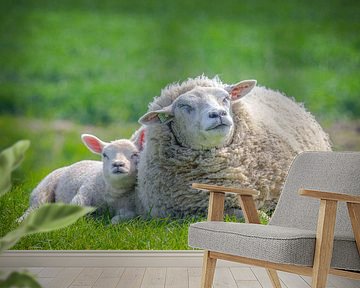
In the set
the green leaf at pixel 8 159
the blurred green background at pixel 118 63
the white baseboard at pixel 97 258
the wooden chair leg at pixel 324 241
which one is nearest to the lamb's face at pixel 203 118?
the blurred green background at pixel 118 63

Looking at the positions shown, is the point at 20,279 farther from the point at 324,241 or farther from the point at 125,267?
the point at 125,267

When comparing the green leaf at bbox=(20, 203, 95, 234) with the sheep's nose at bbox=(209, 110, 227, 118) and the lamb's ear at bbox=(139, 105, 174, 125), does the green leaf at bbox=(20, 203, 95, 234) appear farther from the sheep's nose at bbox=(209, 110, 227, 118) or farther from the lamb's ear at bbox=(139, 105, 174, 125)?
the lamb's ear at bbox=(139, 105, 174, 125)

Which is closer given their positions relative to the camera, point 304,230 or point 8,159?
point 8,159

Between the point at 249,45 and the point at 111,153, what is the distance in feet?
3.47

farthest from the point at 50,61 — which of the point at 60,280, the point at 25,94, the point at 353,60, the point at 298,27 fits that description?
the point at 353,60

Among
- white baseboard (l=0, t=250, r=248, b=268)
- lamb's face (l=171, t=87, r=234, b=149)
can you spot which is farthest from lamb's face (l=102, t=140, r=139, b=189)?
white baseboard (l=0, t=250, r=248, b=268)

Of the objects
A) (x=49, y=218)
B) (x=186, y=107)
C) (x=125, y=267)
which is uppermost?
(x=186, y=107)

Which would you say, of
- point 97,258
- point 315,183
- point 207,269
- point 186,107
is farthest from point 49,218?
point 97,258

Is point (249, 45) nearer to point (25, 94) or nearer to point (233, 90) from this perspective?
point (233, 90)

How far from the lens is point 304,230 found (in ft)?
8.32

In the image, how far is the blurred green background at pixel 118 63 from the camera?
3.80 m

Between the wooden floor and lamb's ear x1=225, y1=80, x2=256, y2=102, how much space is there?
0.94 metres

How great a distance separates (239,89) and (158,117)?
49 cm

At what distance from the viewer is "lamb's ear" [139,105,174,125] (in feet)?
11.9
